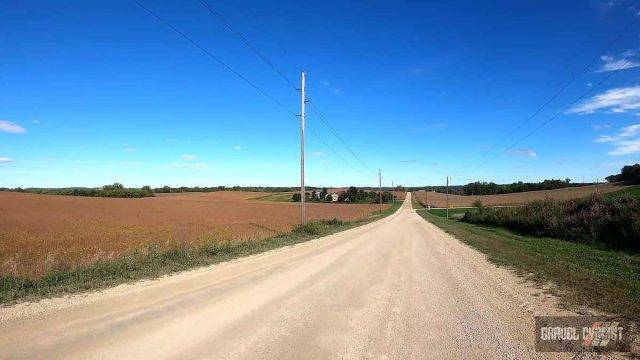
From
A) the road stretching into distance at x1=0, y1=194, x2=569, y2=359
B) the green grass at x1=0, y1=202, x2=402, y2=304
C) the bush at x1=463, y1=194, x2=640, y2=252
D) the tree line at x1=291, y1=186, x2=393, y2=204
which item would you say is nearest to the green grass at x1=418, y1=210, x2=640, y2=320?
the road stretching into distance at x1=0, y1=194, x2=569, y2=359

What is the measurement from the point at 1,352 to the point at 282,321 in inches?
158

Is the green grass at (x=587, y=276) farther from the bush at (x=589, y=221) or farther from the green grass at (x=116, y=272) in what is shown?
the green grass at (x=116, y=272)

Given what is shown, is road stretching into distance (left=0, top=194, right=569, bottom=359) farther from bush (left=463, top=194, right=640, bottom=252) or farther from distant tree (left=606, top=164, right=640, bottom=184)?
distant tree (left=606, top=164, right=640, bottom=184)

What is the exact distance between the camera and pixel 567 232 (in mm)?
27719

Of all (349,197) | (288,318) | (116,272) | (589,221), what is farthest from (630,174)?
(116,272)

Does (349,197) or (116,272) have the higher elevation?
(349,197)

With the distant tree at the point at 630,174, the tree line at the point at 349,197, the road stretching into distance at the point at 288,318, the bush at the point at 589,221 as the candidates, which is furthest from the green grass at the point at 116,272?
the tree line at the point at 349,197

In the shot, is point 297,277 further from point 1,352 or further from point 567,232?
point 567,232

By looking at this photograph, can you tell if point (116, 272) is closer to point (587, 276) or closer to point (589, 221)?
point (587, 276)

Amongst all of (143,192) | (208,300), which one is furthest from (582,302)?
(143,192)
